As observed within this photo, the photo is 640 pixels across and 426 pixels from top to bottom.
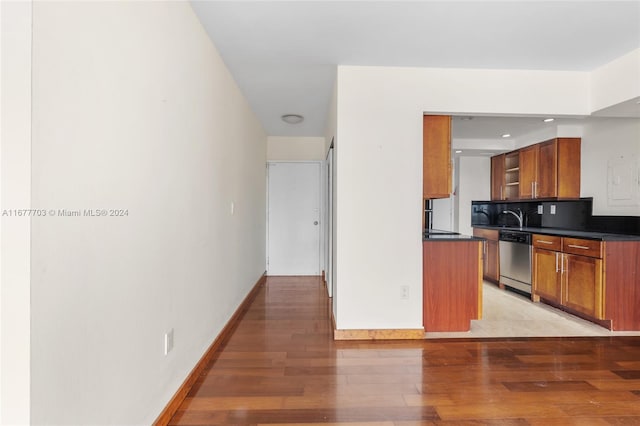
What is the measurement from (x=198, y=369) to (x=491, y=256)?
421cm

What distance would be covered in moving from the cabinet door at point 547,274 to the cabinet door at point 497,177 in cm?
150

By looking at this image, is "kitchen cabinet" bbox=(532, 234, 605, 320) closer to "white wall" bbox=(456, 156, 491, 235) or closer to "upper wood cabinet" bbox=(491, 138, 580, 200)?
"upper wood cabinet" bbox=(491, 138, 580, 200)

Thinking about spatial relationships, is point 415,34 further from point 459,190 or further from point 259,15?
point 459,190

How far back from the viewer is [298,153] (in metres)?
5.52

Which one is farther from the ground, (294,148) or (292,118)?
(292,118)

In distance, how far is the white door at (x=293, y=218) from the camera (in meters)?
5.49

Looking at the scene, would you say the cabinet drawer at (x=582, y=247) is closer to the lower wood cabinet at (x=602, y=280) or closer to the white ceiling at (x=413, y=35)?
the lower wood cabinet at (x=602, y=280)

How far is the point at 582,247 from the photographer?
10.7ft

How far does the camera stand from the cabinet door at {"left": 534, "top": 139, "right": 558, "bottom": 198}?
4172mm

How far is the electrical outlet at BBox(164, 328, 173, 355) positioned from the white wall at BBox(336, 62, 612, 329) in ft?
4.75

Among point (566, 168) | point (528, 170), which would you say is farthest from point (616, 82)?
point (528, 170)
